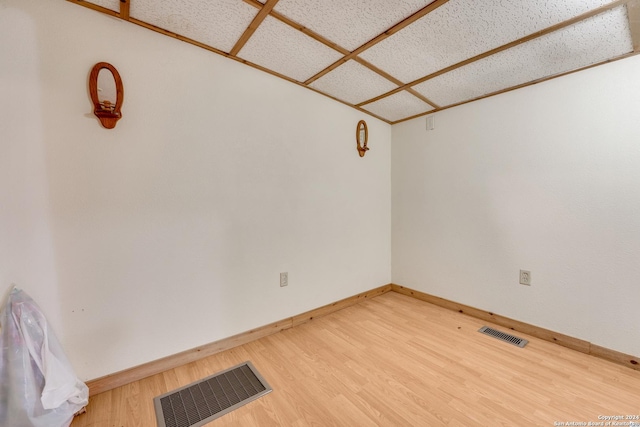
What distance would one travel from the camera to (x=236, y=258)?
1995 mm

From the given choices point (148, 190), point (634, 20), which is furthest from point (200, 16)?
point (634, 20)

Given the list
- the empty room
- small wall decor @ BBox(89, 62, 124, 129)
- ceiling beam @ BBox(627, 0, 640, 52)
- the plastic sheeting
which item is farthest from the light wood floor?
ceiling beam @ BBox(627, 0, 640, 52)

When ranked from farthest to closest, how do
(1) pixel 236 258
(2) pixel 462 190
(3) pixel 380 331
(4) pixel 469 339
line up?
1. (2) pixel 462 190
2. (3) pixel 380 331
3. (4) pixel 469 339
4. (1) pixel 236 258

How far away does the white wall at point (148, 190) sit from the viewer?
52.1 inches

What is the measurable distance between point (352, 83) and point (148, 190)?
1.81 meters

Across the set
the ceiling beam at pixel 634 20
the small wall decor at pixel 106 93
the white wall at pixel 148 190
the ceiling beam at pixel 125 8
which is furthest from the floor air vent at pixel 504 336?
the ceiling beam at pixel 125 8

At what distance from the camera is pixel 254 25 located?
154 centimetres

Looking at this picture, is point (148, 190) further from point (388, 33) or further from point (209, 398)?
point (388, 33)

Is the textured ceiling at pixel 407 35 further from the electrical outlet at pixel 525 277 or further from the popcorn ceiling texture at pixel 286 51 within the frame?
the electrical outlet at pixel 525 277

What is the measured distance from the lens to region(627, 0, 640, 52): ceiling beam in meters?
1.30

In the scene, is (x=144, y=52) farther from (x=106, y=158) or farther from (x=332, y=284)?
(x=332, y=284)

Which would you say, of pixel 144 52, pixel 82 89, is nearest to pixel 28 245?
pixel 82 89

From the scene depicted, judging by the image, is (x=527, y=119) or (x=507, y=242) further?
(x=507, y=242)

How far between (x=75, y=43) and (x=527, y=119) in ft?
10.4
